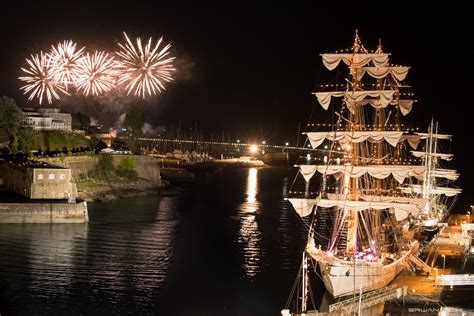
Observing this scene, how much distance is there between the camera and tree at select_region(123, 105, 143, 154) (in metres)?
102

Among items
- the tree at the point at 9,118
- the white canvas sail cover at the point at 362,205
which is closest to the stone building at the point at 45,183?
the tree at the point at 9,118

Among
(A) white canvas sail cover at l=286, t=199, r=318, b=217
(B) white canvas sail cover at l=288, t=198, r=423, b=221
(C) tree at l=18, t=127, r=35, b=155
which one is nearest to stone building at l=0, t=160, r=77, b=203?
(C) tree at l=18, t=127, r=35, b=155

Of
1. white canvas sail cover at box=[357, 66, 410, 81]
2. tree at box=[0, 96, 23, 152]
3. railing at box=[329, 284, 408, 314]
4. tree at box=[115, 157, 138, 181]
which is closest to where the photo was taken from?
railing at box=[329, 284, 408, 314]

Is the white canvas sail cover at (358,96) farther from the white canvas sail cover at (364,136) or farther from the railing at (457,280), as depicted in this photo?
the railing at (457,280)

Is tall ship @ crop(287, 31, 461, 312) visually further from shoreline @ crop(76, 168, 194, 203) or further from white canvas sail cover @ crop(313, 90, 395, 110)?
shoreline @ crop(76, 168, 194, 203)

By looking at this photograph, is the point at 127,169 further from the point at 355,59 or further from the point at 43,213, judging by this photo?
the point at 355,59

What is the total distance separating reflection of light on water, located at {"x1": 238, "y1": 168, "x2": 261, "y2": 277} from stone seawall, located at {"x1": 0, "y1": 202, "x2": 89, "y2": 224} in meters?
15.2

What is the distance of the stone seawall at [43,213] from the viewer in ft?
185

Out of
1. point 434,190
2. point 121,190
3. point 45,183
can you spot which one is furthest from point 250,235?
point 121,190

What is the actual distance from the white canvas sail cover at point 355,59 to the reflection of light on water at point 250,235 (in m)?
14.9

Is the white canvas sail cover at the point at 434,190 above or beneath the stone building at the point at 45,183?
above

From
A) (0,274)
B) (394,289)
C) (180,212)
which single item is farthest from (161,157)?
A: (394,289)

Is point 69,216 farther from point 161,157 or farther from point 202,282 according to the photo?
point 161,157

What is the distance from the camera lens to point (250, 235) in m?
57.6
